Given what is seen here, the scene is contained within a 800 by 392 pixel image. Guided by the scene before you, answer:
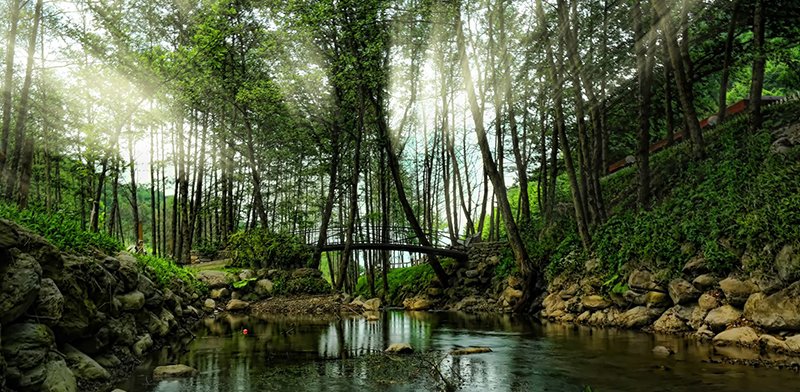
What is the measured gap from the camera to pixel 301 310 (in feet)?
Answer: 60.1

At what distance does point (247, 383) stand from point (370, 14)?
16070 mm

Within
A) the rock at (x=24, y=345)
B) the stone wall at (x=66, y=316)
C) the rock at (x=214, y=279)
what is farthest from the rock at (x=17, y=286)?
the rock at (x=214, y=279)

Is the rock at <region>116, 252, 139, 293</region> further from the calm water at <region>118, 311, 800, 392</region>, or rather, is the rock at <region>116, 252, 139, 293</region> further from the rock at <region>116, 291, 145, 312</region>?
the calm water at <region>118, 311, 800, 392</region>

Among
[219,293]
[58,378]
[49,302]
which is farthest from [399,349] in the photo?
[219,293]

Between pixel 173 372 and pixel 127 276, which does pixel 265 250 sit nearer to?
pixel 127 276

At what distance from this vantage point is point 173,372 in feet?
23.9

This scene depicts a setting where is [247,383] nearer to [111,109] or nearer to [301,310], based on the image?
[111,109]


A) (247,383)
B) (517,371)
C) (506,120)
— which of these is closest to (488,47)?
(506,120)

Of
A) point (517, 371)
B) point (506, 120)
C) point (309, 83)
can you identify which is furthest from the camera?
point (506, 120)

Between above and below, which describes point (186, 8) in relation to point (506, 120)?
above

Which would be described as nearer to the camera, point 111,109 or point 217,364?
point 217,364

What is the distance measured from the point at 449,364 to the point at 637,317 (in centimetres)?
659

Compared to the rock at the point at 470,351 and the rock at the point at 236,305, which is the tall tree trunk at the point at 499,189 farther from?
the rock at the point at 236,305

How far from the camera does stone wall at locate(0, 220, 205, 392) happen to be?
4832 millimetres
